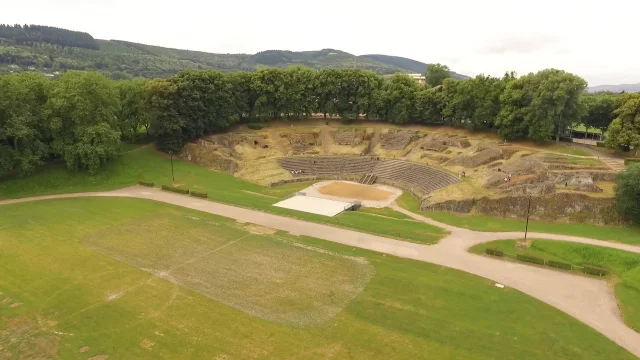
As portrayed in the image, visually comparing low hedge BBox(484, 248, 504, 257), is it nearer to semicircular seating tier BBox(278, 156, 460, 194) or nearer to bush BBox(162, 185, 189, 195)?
semicircular seating tier BBox(278, 156, 460, 194)

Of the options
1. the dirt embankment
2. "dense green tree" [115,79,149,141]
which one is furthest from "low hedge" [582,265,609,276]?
"dense green tree" [115,79,149,141]

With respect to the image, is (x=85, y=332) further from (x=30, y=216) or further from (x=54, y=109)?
(x=54, y=109)

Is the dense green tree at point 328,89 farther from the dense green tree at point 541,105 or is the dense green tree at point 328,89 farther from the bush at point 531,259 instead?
the bush at point 531,259

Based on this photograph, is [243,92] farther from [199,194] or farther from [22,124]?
[22,124]

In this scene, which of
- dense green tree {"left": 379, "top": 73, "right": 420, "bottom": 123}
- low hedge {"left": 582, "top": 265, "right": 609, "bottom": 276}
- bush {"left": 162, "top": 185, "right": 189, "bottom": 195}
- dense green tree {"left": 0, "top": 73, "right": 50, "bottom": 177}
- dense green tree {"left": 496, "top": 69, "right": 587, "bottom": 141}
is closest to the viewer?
low hedge {"left": 582, "top": 265, "right": 609, "bottom": 276}

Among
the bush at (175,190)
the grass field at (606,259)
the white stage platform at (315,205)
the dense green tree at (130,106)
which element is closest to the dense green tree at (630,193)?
the grass field at (606,259)

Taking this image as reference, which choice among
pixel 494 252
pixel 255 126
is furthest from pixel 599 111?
pixel 255 126
